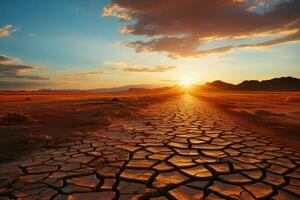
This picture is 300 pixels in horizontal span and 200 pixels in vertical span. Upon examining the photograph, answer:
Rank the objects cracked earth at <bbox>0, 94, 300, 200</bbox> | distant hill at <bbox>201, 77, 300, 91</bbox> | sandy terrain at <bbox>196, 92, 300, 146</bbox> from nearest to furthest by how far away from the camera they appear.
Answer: cracked earth at <bbox>0, 94, 300, 200</bbox> < sandy terrain at <bbox>196, 92, 300, 146</bbox> < distant hill at <bbox>201, 77, 300, 91</bbox>

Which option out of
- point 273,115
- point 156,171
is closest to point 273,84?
point 273,115

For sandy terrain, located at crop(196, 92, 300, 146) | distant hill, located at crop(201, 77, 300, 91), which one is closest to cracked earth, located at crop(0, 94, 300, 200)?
sandy terrain, located at crop(196, 92, 300, 146)

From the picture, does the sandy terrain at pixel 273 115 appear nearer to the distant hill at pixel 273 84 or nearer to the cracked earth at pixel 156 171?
the cracked earth at pixel 156 171

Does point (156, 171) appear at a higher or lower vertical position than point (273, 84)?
lower

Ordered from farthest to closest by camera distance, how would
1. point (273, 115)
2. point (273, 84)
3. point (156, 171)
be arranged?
point (273, 84) → point (273, 115) → point (156, 171)

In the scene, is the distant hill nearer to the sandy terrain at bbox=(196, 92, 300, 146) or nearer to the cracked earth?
the sandy terrain at bbox=(196, 92, 300, 146)

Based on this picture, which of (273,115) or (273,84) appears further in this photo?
(273,84)

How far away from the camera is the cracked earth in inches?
109

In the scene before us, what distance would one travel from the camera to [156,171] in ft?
11.2

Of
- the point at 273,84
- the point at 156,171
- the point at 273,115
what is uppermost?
A: the point at 273,84

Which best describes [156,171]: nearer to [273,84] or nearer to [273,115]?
[273,115]

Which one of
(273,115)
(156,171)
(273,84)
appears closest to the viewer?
(156,171)

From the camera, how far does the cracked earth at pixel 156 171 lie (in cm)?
276

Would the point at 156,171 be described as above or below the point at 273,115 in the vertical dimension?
above
